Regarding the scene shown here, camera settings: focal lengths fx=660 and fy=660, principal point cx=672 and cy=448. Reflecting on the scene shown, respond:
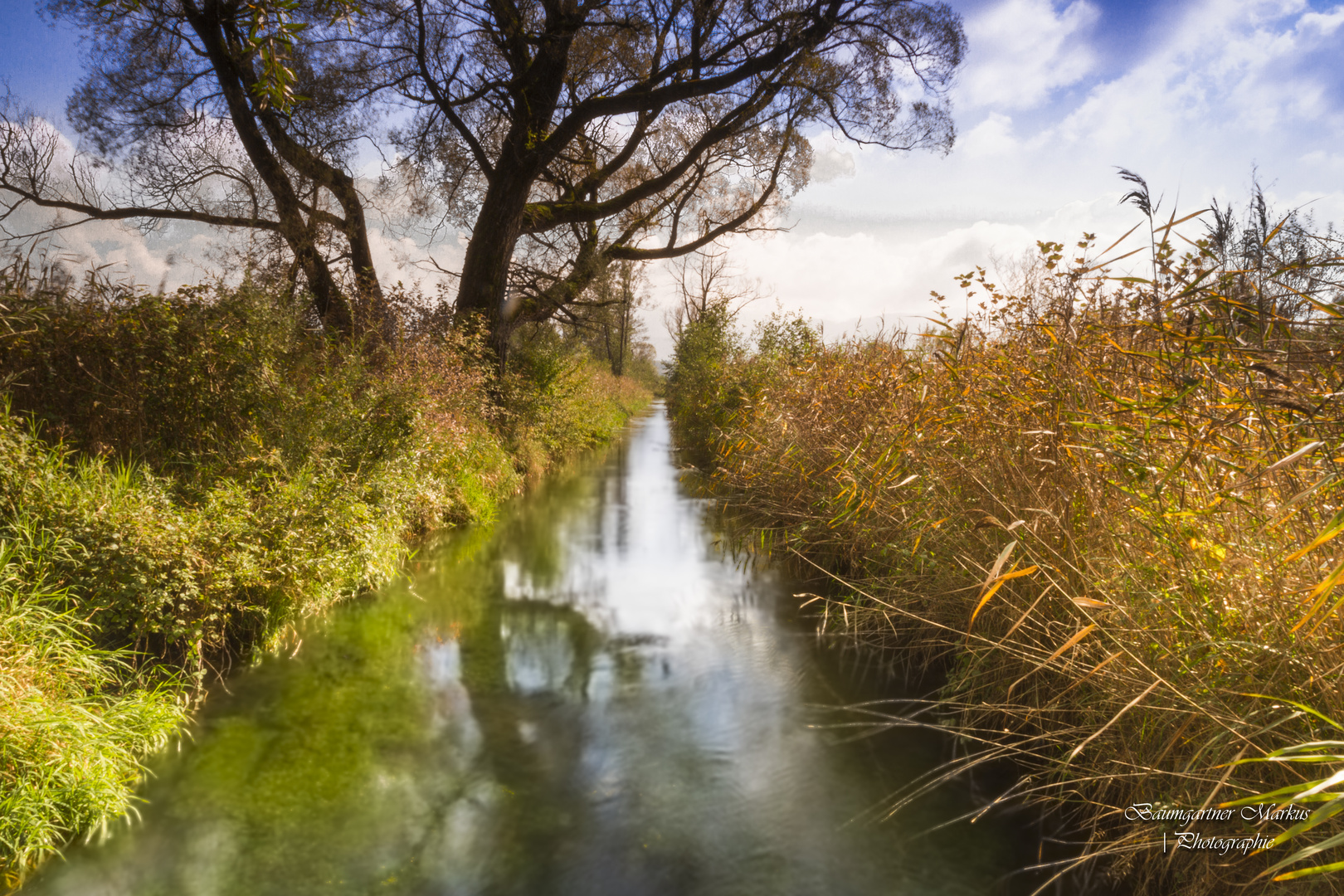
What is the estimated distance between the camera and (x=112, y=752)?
10.8 feet

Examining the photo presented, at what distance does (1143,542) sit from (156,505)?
5750mm

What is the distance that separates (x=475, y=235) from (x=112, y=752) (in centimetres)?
969

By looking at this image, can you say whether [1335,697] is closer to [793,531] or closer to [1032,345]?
[1032,345]

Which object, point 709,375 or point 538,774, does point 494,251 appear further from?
point 538,774

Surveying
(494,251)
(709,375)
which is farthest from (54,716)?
(709,375)

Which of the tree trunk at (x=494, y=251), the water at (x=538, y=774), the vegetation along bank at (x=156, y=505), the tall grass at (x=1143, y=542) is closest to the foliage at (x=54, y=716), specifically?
the vegetation along bank at (x=156, y=505)

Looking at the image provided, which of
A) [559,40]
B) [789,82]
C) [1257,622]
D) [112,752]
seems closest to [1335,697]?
[1257,622]

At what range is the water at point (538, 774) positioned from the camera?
303 centimetres

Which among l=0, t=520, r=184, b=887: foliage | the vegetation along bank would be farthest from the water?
the vegetation along bank

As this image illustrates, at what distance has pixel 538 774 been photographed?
12.5 ft

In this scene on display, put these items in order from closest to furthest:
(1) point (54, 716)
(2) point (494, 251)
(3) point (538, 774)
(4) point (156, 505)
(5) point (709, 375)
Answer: (1) point (54, 716) < (3) point (538, 774) < (4) point (156, 505) < (2) point (494, 251) < (5) point (709, 375)

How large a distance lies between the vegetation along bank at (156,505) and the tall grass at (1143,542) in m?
4.03

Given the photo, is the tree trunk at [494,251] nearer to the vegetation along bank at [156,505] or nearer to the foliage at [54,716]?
the vegetation along bank at [156,505]

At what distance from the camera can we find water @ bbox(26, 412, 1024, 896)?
119 inches
